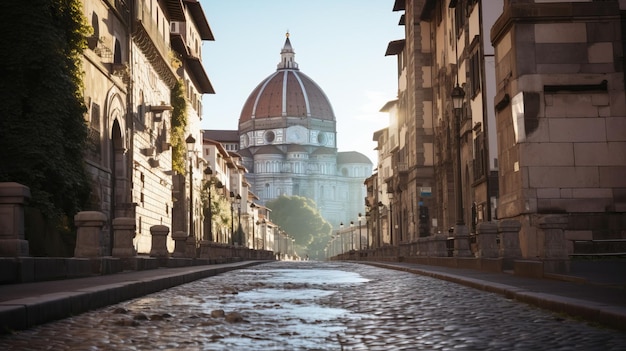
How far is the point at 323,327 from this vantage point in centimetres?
740

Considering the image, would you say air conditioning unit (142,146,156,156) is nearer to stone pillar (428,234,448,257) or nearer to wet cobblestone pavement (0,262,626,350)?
stone pillar (428,234,448,257)

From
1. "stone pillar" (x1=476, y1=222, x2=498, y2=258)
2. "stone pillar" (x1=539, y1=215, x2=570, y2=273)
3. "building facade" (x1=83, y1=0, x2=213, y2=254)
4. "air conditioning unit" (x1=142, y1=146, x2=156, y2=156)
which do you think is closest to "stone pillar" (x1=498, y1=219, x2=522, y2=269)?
"stone pillar" (x1=476, y1=222, x2=498, y2=258)

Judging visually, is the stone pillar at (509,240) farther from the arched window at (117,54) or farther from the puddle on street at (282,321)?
the arched window at (117,54)

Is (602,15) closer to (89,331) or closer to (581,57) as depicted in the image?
(581,57)

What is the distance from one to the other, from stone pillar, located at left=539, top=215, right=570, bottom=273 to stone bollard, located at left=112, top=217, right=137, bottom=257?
10.1m

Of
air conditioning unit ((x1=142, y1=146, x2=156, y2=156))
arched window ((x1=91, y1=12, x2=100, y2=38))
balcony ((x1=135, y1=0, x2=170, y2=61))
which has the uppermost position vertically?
balcony ((x1=135, y1=0, x2=170, y2=61))

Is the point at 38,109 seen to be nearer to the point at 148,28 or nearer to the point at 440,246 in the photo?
the point at 440,246

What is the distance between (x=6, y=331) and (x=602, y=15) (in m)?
18.4

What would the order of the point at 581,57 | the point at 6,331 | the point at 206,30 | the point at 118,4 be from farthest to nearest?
1. the point at 206,30
2. the point at 118,4
3. the point at 581,57
4. the point at 6,331

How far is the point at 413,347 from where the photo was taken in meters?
6.02

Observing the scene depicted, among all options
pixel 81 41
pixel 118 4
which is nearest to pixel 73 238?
pixel 81 41

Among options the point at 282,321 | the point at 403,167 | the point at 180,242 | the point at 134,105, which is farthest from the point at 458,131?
the point at 403,167

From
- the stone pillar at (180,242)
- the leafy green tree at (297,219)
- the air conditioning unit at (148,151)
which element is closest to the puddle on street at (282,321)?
the stone pillar at (180,242)

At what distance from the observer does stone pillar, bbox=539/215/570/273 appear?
46.7ft
